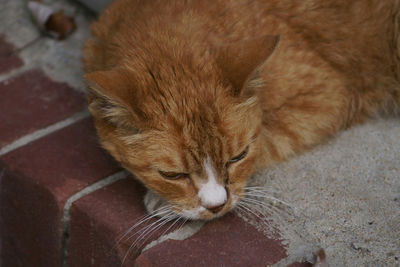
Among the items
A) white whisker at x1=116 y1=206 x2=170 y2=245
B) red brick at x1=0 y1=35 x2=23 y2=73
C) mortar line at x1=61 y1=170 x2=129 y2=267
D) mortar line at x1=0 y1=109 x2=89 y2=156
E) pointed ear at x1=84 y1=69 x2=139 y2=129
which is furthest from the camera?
red brick at x1=0 y1=35 x2=23 y2=73

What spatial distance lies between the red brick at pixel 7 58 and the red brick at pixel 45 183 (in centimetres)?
57

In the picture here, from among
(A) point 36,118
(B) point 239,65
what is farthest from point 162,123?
(A) point 36,118

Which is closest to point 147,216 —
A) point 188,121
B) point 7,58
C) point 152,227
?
point 152,227

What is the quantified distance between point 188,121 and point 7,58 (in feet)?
4.60

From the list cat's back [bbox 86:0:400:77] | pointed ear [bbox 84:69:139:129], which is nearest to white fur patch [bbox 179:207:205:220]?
pointed ear [bbox 84:69:139:129]

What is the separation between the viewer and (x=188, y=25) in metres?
2.02

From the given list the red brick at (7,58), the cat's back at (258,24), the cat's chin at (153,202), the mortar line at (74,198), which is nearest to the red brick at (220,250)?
the cat's chin at (153,202)

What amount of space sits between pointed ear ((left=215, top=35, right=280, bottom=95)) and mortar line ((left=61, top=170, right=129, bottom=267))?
629 mm

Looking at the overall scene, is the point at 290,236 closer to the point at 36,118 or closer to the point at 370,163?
the point at 370,163

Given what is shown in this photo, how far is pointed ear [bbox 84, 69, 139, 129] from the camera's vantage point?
1.75 metres

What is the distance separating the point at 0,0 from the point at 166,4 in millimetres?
1538

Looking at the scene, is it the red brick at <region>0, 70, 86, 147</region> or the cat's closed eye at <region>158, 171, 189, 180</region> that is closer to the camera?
the cat's closed eye at <region>158, 171, 189, 180</region>

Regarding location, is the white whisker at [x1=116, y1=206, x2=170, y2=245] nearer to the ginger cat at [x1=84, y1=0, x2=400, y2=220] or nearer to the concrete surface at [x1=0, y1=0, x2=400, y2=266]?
the ginger cat at [x1=84, y1=0, x2=400, y2=220]

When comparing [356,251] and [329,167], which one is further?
[329,167]
